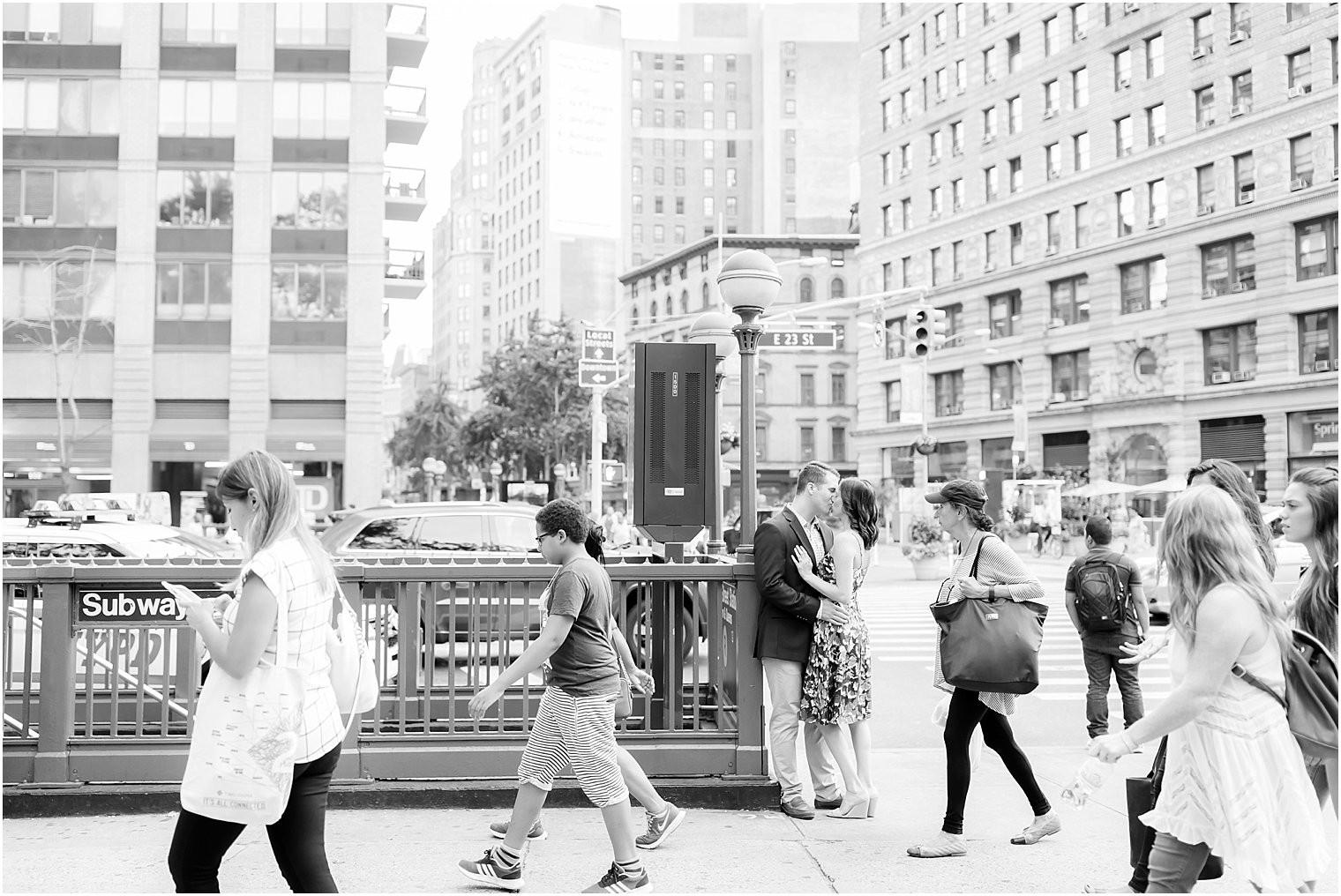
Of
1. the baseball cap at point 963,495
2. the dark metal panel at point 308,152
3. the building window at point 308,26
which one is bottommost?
the baseball cap at point 963,495

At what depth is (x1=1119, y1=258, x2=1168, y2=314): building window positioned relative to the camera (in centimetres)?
4572

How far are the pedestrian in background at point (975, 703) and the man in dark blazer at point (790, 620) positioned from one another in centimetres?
77

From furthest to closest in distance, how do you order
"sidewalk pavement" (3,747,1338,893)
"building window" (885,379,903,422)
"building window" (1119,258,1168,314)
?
"building window" (885,379,903,422)
"building window" (1119,258,1168,314)
"sidewalk pavement" (3,747,1338,893)

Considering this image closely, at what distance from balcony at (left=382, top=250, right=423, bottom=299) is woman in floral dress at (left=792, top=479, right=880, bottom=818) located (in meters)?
37.0

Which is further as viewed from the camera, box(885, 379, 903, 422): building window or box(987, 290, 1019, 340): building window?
box(885, 379, 903, 422): building window

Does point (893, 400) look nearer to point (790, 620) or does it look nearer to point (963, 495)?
point (790, 620)

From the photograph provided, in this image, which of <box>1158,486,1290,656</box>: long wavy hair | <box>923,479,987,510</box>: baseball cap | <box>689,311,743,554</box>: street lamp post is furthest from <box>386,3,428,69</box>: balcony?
<box>1158,486,1290,656</box>: long wavy hair

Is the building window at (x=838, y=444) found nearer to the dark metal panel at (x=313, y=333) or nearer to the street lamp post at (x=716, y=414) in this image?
the dark metal panel at (x=313, y=333)

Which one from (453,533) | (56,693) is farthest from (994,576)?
(453,533)

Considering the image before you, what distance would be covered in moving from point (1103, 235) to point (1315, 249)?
33.5 ft

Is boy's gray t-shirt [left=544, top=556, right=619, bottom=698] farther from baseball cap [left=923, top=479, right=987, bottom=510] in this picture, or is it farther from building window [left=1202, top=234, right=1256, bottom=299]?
building window [left=1202, top=234, right=1256, bottom=299]

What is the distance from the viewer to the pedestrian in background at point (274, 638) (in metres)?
3.47

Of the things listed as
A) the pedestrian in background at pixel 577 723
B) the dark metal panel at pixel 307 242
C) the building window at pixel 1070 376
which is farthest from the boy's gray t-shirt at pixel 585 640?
the building window at pixel 1070 376

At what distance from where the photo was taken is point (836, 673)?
20.1ft
